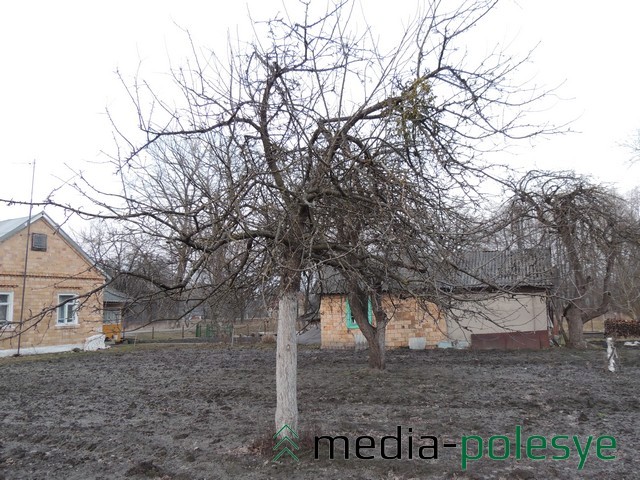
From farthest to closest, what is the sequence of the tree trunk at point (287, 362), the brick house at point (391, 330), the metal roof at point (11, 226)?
the metal roof at point (11, 226) < the brick house at point (391, 330) < the tree trunk at point (287, 362)

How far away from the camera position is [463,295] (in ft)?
16.3

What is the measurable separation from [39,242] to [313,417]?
18463 mm

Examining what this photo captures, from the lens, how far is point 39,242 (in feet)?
69.5

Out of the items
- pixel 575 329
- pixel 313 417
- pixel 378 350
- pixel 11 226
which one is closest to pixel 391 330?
pixel 575 329

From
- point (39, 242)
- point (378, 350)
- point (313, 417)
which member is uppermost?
point (39, 242)

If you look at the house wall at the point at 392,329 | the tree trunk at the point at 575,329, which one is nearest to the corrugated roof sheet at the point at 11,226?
the house wall at the point at 392,329

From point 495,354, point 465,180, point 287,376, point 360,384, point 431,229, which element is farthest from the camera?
point 495,354

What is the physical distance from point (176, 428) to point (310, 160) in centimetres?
469

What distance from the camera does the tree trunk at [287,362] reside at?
565 centimetres

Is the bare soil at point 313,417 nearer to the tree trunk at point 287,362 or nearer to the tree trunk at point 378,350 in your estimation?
the tree trunk at point 378,350

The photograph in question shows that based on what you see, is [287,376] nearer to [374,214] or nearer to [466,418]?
[374,214]

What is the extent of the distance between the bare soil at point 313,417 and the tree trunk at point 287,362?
456mm

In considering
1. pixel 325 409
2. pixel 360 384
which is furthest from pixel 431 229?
pixel 360 384

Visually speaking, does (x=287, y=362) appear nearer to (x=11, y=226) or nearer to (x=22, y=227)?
(x=22, y=227)
